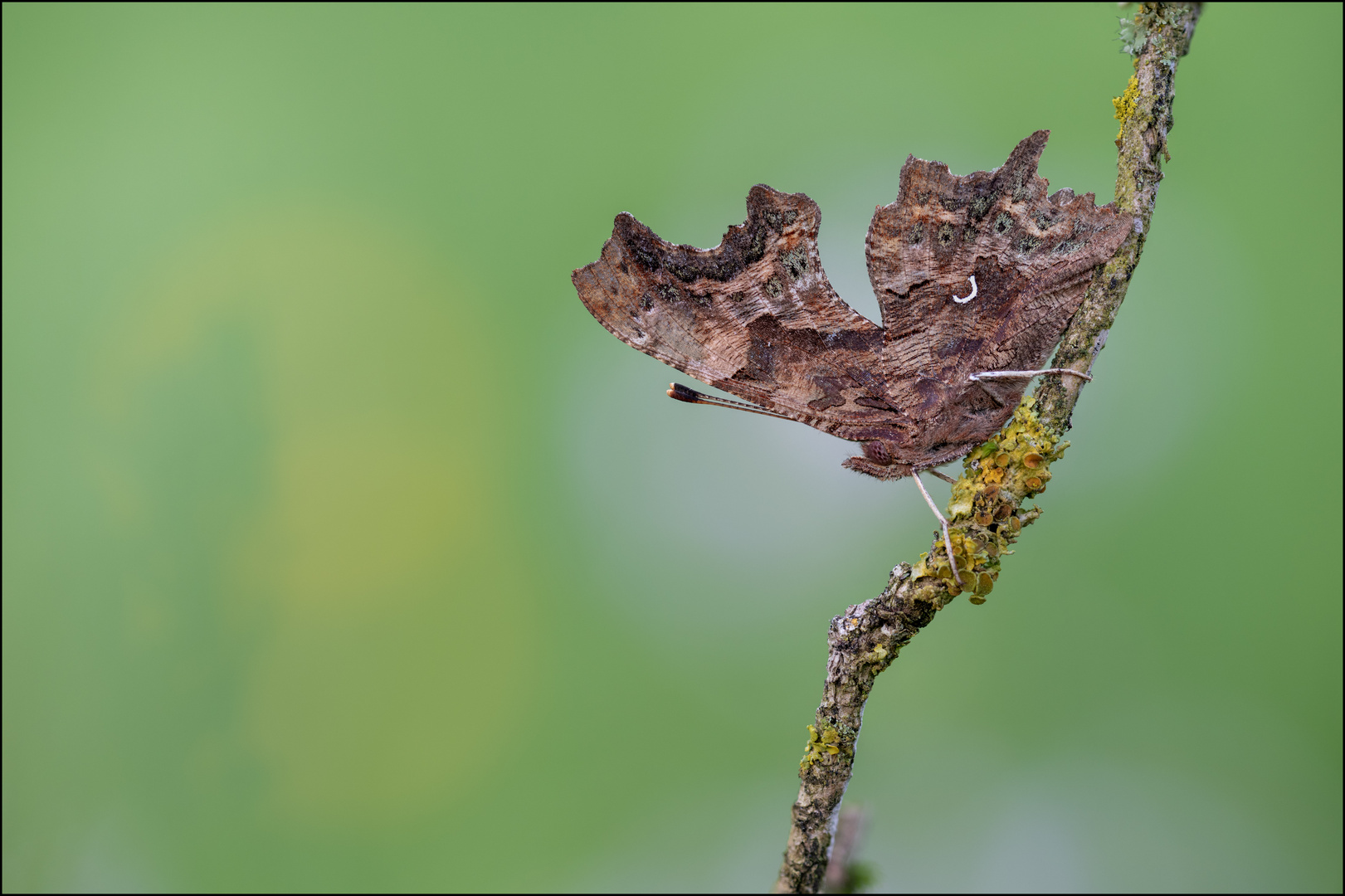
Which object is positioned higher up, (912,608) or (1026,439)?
(1026,439)

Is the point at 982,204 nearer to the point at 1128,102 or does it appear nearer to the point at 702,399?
the point at 1128,102

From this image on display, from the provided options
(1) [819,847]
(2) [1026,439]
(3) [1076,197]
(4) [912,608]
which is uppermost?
(3) [1076,197]

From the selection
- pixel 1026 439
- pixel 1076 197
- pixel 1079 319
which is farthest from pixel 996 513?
pixel 1076 197

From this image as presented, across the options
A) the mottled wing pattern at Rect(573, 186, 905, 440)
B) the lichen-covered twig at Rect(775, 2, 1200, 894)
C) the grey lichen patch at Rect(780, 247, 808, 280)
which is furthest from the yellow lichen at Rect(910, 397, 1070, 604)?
the grey lichen patch at Rect(780, 247, 808, 280)

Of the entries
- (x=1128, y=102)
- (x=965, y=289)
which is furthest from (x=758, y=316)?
(x=1128, y=102)

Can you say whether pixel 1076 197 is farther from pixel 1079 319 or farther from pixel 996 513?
pixel 996 513

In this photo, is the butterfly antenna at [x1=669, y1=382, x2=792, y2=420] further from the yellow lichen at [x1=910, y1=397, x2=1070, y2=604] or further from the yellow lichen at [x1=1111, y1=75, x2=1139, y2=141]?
the yellow lichen at [x1=1111, y1=75, x2=1139, y2=141]

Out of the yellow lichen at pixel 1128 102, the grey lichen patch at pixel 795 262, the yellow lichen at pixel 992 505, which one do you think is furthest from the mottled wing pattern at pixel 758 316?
the yellow lichen at pixel 1128 102
